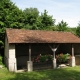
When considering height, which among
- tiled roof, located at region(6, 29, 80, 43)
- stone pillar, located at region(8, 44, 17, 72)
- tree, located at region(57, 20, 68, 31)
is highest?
tree, located at region(57, 20, 68, 31)

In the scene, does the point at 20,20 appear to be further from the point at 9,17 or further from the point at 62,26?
the point at 62,26

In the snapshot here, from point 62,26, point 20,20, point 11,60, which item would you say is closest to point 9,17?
point 20,20

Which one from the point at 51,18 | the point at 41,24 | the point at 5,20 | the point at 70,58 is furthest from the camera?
the point at 51,18

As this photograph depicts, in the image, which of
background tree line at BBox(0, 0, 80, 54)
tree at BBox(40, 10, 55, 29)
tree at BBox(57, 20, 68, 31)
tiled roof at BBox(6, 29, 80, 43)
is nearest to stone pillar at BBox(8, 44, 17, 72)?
tiled roof at BBox(6, 29, 80, 43)

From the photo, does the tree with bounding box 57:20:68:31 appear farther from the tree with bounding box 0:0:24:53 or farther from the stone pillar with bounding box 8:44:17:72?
the stone pillar with bounding box 8:44:17:72

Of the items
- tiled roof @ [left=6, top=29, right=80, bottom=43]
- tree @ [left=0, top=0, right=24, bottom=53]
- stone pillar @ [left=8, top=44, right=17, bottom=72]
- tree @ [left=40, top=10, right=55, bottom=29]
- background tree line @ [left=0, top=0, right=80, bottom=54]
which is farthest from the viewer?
tree @ [left=40, top=10, right=55, bottom=29]

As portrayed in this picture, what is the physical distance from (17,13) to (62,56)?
11.3m

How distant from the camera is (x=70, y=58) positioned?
17906 mm

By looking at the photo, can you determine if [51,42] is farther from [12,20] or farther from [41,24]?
[41,24]

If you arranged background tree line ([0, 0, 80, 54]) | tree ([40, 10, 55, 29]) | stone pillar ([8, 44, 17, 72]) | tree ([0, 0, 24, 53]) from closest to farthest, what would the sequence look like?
1. stone pillar ([8, 44, 17, 72])
2. tree ([0, 0, 24, 53])
3. background tree line ([0, 0, 80, 54])
4. tree ([40, 10, 55, 29])

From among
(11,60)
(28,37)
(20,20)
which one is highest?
(20,20)

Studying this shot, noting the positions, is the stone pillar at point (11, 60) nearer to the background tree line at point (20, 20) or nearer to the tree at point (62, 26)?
the background tree line at point (20, 20)

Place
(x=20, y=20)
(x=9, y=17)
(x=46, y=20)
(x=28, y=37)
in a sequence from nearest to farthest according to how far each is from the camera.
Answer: (x=28, y=37), (x=9, y=17), (x=20, y=20), (x=46, y=20)

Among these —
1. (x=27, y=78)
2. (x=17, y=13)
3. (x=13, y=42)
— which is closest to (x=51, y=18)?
(x=17, y=13)
